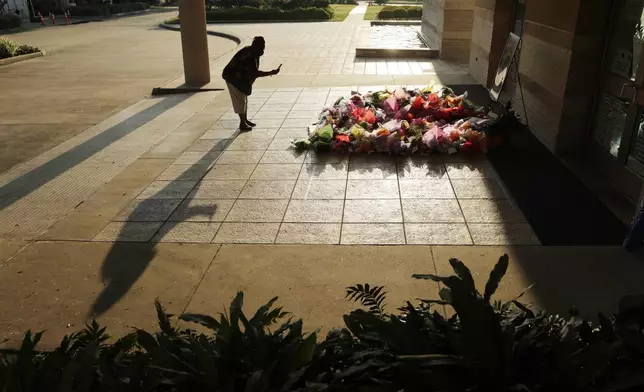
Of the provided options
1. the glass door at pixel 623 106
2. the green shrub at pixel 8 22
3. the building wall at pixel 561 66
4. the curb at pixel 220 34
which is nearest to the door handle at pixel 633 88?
the glass door at pixel 623 106

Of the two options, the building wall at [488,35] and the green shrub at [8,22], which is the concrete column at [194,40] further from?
the green shrub at [8,22]

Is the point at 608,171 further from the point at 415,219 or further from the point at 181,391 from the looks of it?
the point at 181,391

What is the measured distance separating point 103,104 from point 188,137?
13.4ft

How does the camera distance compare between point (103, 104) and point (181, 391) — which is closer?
point (181, 391)

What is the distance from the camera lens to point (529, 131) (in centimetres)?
821

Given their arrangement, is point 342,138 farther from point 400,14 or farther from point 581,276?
point 400,14

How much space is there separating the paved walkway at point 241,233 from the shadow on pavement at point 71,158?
0.04m

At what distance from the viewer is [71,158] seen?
25.7 feet

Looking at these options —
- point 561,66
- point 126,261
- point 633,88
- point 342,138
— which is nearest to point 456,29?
point 561,66

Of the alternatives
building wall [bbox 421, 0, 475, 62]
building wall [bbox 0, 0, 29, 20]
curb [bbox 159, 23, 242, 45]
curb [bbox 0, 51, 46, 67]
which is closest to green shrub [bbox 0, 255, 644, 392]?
building wall [bbox 421, 0, 475, 62]

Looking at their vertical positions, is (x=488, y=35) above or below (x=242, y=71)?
above

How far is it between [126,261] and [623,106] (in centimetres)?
546

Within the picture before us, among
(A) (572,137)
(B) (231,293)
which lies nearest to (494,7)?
(A) (572,137)

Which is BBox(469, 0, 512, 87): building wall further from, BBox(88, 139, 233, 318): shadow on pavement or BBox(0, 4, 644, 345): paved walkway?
BBox(88, 139, 233, 318): shadow on pavement
